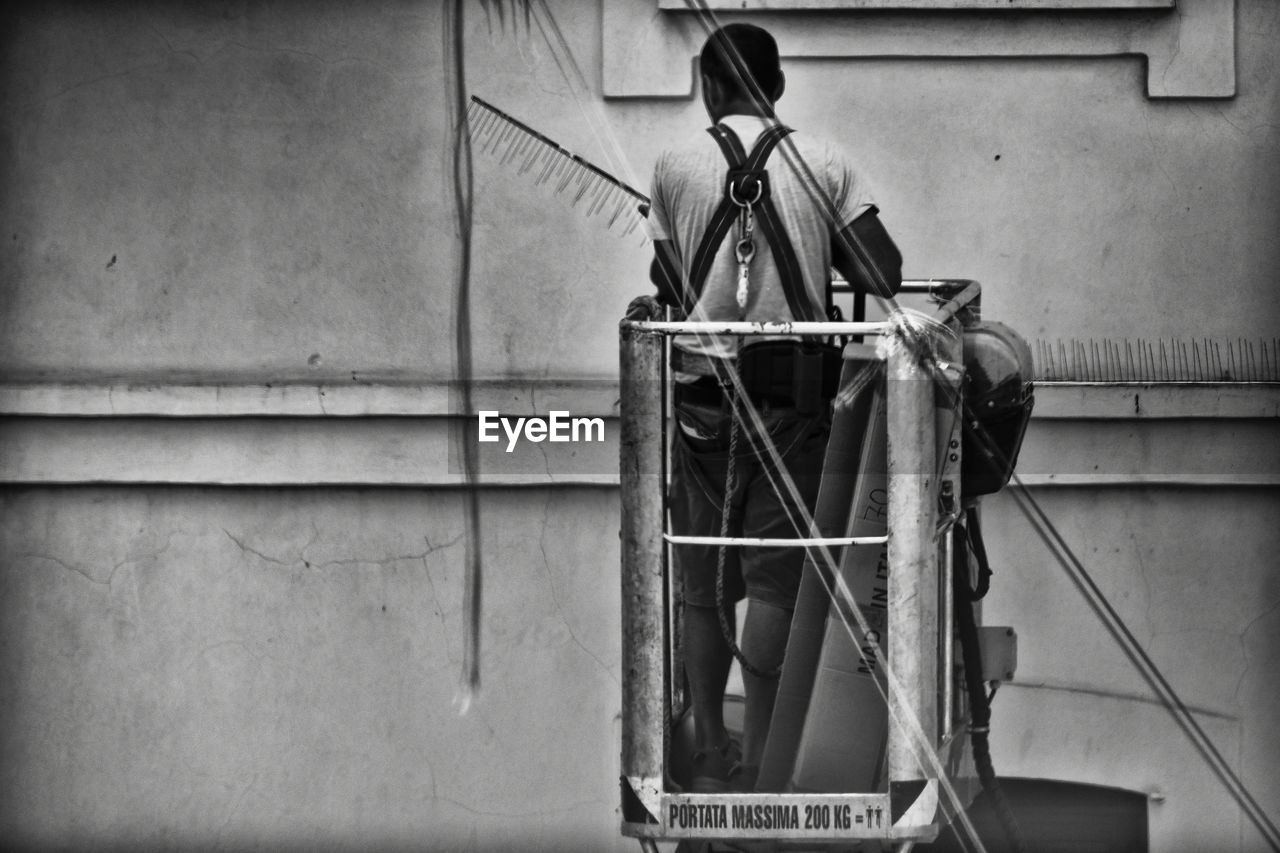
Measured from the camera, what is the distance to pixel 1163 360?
16.2 ft

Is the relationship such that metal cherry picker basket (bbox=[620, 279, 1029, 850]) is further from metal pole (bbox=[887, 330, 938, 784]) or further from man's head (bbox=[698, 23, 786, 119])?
man's head (bbox=[698, 23, 786, 119])

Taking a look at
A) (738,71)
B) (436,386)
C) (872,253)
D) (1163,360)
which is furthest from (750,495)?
(1163,360)

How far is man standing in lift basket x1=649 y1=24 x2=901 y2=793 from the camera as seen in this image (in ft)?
11.0

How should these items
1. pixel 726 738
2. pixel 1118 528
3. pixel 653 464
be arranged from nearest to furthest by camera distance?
1. pixel 653 464
2. pixel 726 738
3. pixel 1118 528

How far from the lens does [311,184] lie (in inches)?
201

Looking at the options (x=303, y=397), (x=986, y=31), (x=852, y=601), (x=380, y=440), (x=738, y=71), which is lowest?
(x=852, y=601)

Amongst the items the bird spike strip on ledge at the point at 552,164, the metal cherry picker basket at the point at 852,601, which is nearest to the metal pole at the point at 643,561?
the metal cherry picker basket at the point at 852,601

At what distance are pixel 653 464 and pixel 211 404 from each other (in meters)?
2.38

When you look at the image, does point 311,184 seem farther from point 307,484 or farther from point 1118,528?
point 1118,528

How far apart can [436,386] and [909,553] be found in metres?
2.32

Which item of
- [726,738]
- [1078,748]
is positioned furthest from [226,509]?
[1078,748]

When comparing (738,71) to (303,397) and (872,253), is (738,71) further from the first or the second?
(303,397)

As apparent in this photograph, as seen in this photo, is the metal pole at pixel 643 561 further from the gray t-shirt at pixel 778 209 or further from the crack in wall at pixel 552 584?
the crack in wall at pixel 552 584

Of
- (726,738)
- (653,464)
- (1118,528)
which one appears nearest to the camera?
(653,464)
